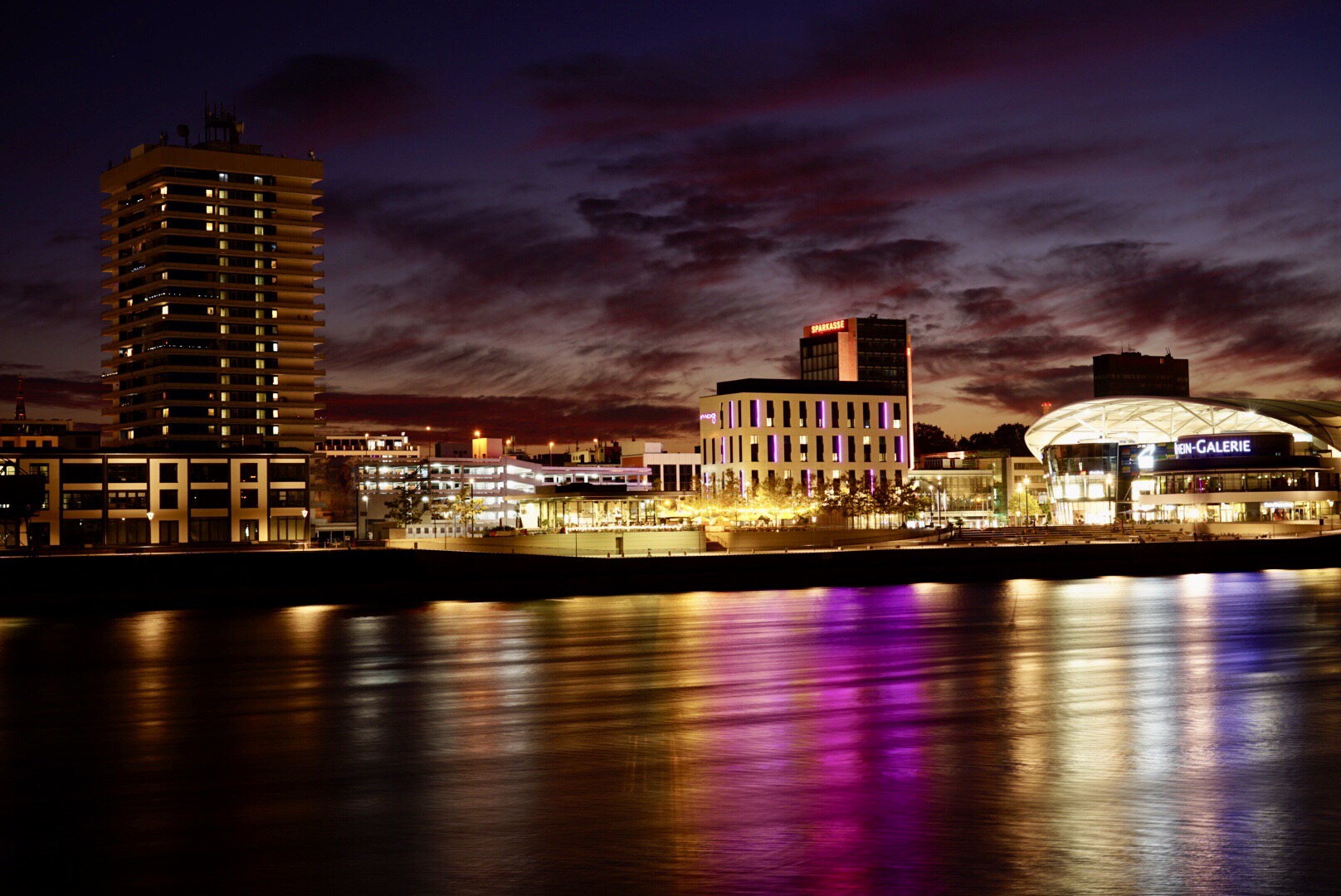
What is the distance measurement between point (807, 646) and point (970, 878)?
83.1ft

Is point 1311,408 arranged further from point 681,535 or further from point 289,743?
point 289,743

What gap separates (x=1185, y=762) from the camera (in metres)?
20.0

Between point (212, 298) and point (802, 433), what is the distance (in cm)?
7627

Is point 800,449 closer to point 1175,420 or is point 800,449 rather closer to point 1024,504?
point 1024,504

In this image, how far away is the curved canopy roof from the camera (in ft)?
418

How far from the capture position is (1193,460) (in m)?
131

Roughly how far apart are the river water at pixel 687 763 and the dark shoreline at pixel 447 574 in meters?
22.1

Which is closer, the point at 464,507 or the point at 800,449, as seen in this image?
the point at 464,507

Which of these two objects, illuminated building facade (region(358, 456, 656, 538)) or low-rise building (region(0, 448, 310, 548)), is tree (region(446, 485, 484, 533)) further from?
low-rise building (region(0, 448, 310, 548))

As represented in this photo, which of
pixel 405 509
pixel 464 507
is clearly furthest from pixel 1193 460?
pixel 405 509

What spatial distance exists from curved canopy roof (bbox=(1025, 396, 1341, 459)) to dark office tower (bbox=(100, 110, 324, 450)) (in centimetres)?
9486

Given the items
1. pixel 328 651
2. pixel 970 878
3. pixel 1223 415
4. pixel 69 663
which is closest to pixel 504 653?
pixel 328 651

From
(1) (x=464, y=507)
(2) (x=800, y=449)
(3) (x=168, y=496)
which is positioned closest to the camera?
(3) (x=168, y=496)

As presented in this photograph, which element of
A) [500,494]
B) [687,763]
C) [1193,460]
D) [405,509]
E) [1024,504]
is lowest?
[687,763]
